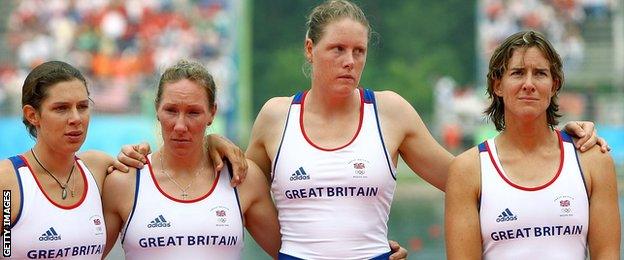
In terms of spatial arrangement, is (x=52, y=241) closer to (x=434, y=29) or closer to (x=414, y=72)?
(x=414, y=72)

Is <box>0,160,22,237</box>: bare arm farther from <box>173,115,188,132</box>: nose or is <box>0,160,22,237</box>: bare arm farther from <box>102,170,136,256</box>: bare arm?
<box>173,115,188,132</box>: nose

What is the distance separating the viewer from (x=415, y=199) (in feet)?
79.1

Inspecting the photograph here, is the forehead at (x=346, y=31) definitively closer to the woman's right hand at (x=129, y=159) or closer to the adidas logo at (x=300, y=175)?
the adidas logo at (x=300, y=175)

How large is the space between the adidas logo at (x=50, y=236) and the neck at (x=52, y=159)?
0.27 m

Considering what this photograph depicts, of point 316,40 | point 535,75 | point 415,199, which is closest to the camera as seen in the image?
point 535,75

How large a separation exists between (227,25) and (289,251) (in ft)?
88.7

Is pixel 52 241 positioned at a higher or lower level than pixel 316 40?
lower

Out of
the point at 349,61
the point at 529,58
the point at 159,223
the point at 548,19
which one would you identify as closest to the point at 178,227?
the point at 159,223

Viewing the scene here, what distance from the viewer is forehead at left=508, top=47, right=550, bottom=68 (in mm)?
4594

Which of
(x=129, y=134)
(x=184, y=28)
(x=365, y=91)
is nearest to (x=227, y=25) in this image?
(x=184, y=28)

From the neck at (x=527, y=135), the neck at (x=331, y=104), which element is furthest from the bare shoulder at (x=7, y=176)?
the neck at (x=527, y=135)

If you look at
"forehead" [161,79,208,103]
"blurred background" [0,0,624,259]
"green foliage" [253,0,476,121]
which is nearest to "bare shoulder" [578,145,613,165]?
Result: "forehead" [161,79,208,103]

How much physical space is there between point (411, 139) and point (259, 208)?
2.51ft

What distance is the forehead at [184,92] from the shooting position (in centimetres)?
489
